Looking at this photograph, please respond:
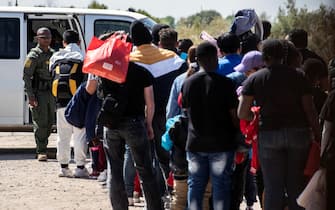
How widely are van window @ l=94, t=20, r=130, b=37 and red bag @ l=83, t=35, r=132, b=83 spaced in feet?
20.0

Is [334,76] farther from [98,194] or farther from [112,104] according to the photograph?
[98,194]

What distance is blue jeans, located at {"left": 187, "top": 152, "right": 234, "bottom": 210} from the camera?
7.31 meters

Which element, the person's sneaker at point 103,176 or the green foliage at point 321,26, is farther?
the person's sneaker at point 103,176

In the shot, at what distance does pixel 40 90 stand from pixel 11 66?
51.9 inches

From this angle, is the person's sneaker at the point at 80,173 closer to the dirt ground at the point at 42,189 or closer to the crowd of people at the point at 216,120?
the dirt ground at the point at 42,189

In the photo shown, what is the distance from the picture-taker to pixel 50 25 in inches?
588

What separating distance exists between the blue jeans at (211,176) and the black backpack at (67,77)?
4388 mm

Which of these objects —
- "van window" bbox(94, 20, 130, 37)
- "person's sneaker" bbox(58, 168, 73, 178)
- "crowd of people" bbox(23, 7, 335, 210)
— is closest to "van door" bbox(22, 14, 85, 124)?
"van window" bbox(94, 20, 130, 37)

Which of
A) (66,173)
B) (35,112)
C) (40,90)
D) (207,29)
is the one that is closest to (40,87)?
(40,90)

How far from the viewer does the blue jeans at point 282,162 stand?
6938mm

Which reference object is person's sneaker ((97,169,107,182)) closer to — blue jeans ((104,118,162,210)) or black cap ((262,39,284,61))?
blue jeans ((104,118,162,210))

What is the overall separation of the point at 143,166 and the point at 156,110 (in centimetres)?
81

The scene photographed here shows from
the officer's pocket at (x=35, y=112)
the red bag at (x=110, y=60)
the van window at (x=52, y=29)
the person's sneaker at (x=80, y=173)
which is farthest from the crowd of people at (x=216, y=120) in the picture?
the van window at (x=52, y=29)

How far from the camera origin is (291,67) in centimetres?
711
